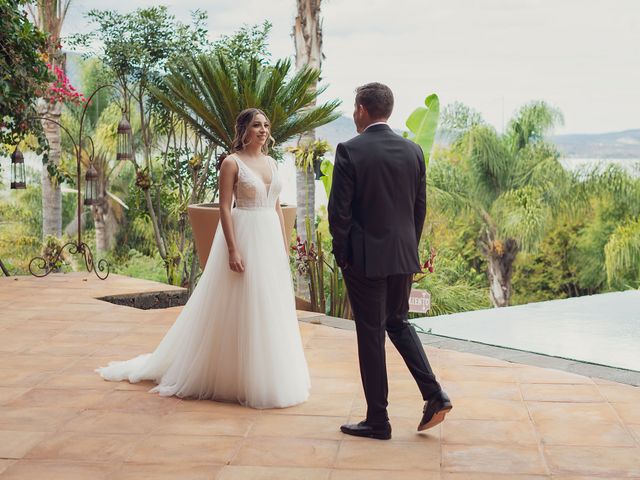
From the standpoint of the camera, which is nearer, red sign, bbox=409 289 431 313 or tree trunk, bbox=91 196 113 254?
A: red sign, bbox=409 289 431 313

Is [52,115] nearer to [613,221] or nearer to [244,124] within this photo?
[244,124]

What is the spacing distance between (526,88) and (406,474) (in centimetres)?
4434

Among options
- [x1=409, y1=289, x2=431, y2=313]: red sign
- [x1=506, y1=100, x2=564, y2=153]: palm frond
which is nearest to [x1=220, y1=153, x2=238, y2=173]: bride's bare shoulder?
[x1=409, y1=289, x2=431, y2=313]: red sign

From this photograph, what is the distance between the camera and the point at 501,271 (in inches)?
937

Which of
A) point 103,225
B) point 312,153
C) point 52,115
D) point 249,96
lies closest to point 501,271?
point 103,225

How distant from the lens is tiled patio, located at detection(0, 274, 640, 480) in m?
3.77

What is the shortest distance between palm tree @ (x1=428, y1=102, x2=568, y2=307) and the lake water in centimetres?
1369

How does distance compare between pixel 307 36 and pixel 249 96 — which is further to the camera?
pixel 307 36

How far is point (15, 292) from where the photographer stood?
9.03 meters

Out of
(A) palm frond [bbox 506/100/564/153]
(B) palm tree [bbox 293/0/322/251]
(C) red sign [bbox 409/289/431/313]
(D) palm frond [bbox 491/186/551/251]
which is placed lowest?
(C) red sign [bbox 409/289/431/313]

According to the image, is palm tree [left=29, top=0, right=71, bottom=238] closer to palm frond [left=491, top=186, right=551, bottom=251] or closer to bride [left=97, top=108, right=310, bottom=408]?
bride [left=97, top=108, right=310, bottom=408]

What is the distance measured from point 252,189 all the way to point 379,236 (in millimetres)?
1285

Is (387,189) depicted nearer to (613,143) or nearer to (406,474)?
(406,474)

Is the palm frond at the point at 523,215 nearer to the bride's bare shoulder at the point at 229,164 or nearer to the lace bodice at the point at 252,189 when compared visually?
the lace bodice at the point at 252,189
